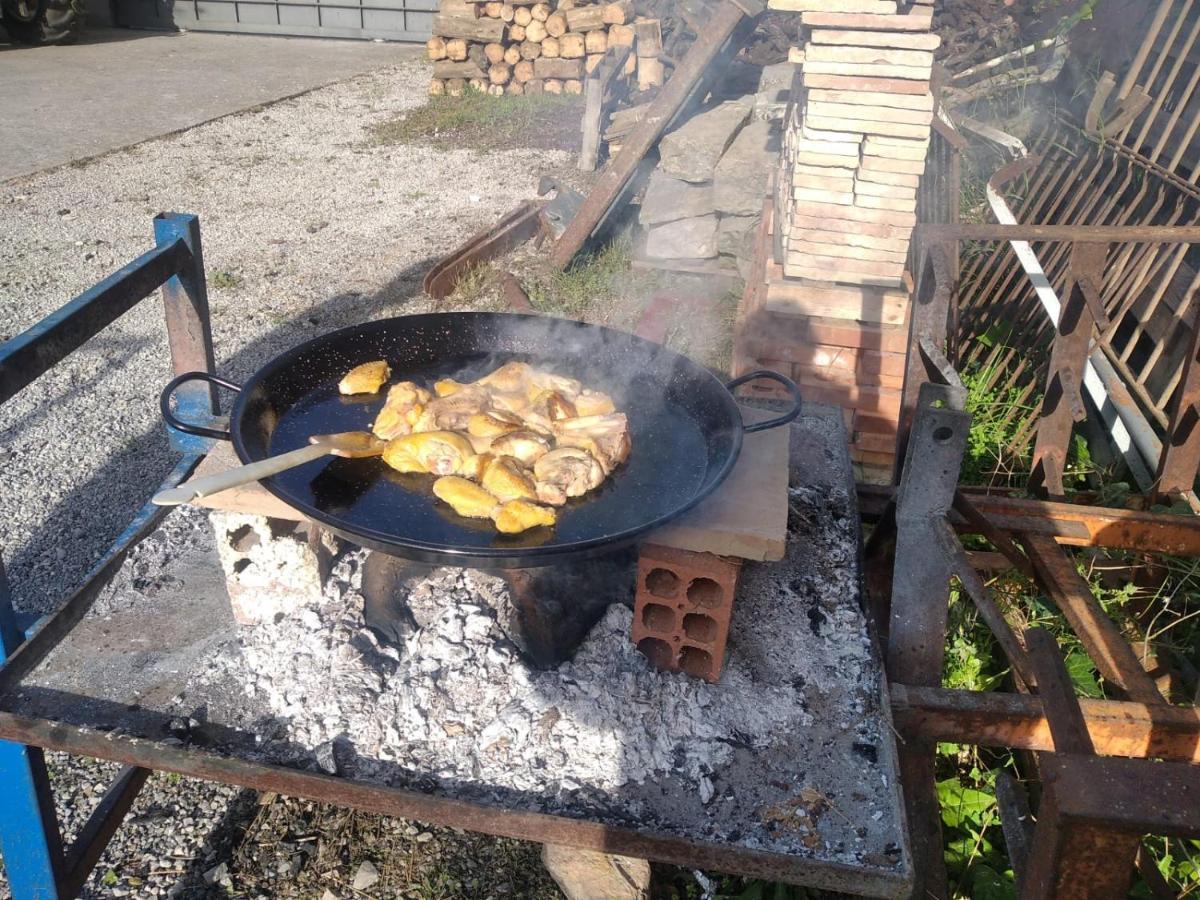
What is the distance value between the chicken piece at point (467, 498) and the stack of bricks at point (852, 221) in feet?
8.56

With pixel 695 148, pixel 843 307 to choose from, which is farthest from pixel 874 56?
pixel 695 148

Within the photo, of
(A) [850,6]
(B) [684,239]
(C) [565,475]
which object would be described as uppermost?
(A) [850,6]

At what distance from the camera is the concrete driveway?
33.8 feet

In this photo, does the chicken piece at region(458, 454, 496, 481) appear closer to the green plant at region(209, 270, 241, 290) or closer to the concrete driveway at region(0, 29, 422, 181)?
the green plant at region(209, 270, 241, 290)

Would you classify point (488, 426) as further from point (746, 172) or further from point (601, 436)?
point (746, 172)

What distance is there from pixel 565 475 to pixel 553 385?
515mm

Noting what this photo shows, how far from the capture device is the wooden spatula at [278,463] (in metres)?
1.92

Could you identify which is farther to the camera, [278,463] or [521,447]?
[521,447]

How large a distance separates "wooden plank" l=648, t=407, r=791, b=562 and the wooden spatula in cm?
85

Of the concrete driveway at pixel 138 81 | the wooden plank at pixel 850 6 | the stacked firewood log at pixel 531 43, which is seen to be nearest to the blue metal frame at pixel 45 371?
the wooden plank at pixel 850 6

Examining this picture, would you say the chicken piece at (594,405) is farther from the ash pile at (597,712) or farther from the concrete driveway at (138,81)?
the concrete driveway at (138,81)

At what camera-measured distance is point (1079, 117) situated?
6.26 m

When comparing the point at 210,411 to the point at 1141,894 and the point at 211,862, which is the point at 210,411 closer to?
the point at 211,862

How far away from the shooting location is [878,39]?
388cm
